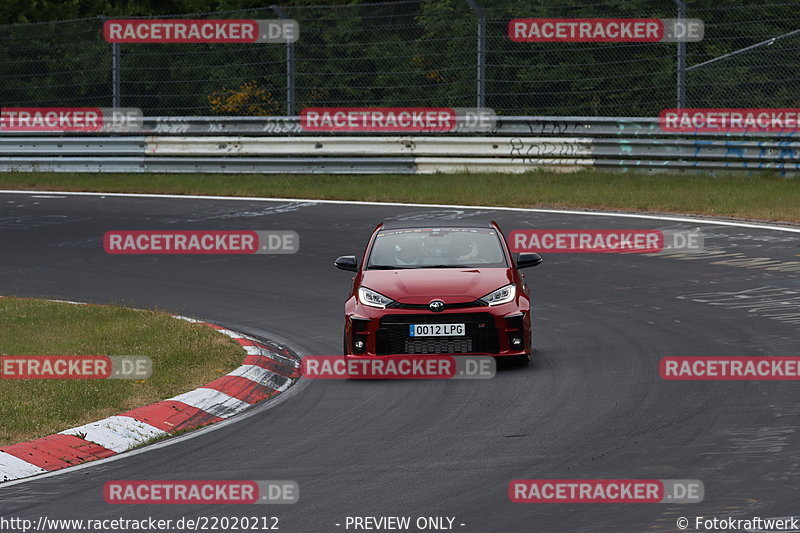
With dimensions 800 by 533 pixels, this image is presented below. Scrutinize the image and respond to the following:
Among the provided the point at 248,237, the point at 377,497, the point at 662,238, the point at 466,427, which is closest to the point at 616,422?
the point at 466,427

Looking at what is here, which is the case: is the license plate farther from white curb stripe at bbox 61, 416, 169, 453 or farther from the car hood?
white curb stripe at bbox 61, 416, 169, 453

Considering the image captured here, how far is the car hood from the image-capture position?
11.6m

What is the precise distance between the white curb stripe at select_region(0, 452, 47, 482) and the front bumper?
3756 millimetres

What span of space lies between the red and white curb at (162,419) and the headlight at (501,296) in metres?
1.74

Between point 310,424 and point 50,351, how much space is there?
3.53m

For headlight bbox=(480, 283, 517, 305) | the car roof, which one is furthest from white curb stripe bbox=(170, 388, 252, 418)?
the car roof

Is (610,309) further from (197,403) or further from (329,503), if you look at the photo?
(329,503)

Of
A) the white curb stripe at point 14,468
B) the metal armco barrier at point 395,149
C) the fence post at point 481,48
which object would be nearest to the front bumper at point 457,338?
the white curb stripe at point 14,468

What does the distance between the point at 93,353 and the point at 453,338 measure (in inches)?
126

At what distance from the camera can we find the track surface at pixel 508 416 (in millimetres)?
7461

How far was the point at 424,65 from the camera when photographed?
25.9 m

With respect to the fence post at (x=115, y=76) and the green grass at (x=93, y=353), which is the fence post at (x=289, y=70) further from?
the green grass at (x=93, y=353)

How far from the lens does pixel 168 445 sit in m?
9.14

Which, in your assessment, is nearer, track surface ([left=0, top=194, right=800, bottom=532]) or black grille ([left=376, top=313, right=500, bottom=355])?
track surface ([left=0, top=194, right=800, bottom=532])
